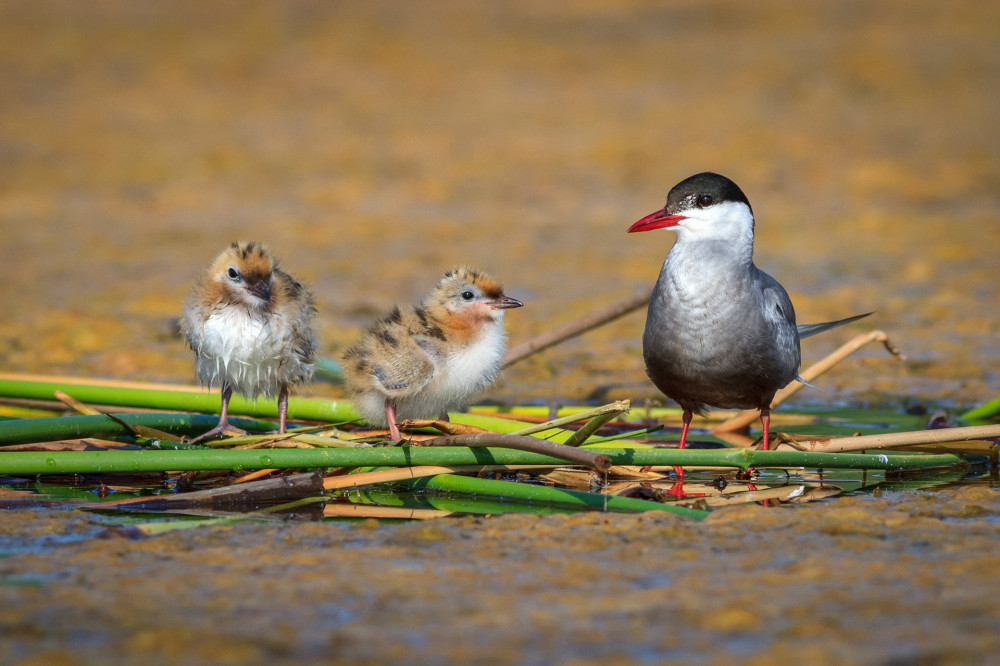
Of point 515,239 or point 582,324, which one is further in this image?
point 515,239

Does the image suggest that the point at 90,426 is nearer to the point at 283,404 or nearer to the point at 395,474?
the point at 283,404

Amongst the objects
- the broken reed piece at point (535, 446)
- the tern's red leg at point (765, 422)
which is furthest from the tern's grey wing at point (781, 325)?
the broken reed piece at point (535, 446)

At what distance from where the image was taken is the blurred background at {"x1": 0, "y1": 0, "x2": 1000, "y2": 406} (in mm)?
8445

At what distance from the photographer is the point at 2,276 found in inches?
400

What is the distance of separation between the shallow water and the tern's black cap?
1.46 metres

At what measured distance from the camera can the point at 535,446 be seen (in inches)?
160

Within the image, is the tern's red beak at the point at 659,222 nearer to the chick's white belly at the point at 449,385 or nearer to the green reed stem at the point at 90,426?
the chick's white belly at the point at 449,385

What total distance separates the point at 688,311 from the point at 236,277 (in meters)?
1.91

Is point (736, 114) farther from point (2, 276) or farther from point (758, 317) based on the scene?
point (758, 317)

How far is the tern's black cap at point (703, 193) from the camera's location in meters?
5.06

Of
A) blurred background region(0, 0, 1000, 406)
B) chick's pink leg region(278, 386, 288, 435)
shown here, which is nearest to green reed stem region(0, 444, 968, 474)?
chick's pink leg region(278, 386, 288, 435)

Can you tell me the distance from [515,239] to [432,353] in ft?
22.4

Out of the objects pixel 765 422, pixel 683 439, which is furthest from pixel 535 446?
pixel 765 422

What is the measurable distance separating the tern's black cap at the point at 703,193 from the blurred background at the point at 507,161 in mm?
1701
